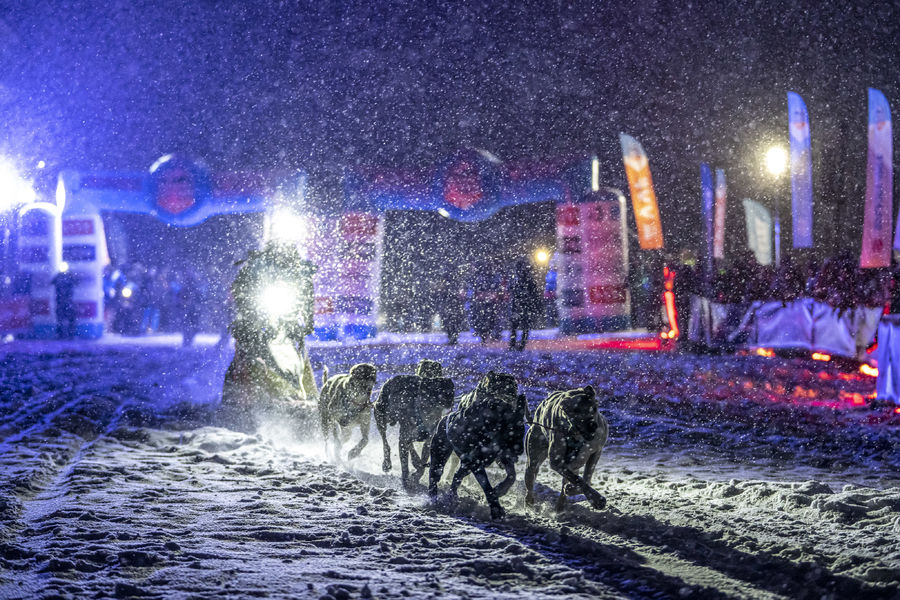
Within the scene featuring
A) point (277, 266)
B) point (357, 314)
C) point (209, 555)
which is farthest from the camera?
point (357, 314)

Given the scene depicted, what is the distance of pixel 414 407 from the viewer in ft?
18.3

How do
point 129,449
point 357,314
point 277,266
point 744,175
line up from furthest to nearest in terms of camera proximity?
point 744,175, point 357,314, point 277,266, point 129,449

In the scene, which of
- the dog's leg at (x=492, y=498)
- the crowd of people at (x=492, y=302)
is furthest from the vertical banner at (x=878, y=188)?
the dog's leg at (x=492, y=498)

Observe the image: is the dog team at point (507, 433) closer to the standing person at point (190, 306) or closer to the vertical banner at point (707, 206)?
the standing person at point (190, 306)

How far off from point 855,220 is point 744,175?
17.7ft

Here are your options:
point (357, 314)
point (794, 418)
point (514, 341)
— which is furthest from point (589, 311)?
point (794, 418)

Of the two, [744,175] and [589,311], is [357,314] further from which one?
[744,175]

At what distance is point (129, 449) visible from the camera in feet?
23.6

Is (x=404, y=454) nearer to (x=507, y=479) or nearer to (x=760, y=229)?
(x=507, y=479)

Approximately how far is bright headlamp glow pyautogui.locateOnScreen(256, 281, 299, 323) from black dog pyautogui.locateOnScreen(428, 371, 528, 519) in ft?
15.0

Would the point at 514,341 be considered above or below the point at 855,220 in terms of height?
below

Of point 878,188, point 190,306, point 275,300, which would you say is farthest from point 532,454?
point 190,306

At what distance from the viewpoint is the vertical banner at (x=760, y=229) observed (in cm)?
2116

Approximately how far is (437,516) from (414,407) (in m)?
1.11
